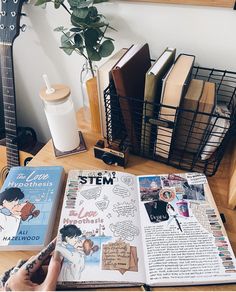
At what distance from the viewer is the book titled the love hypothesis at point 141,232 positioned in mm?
453

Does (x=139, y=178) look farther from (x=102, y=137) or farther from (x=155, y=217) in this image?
(x=102, y=137)

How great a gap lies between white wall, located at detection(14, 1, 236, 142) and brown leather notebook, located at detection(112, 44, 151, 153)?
0.35 feet

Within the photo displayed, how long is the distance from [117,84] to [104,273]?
1.37 feet

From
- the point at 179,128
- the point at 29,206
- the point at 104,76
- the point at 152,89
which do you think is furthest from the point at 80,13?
the point at 29,206

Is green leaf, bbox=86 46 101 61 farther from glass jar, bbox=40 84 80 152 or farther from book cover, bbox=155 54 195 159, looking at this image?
book cover, bbox=155 54 195 159

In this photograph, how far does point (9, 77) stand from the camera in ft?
2.92

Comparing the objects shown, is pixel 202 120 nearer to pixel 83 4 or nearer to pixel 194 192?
pixel 194 192

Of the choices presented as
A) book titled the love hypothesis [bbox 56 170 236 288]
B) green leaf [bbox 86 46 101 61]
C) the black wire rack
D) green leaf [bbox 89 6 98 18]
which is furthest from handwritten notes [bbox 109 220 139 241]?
green leaf [bbox 89 6 98 18]

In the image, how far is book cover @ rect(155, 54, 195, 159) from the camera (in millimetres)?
536

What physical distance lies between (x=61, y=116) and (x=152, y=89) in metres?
0.26

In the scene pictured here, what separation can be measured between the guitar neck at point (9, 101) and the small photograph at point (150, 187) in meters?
0.58

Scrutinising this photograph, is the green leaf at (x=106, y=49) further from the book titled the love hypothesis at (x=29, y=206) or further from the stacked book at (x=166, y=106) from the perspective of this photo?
the book titled the love hypothesis at (x=29, y=206)

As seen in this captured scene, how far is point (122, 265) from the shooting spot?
1.52ft

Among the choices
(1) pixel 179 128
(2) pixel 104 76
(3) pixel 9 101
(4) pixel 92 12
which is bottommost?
(3) pixel 9 101
